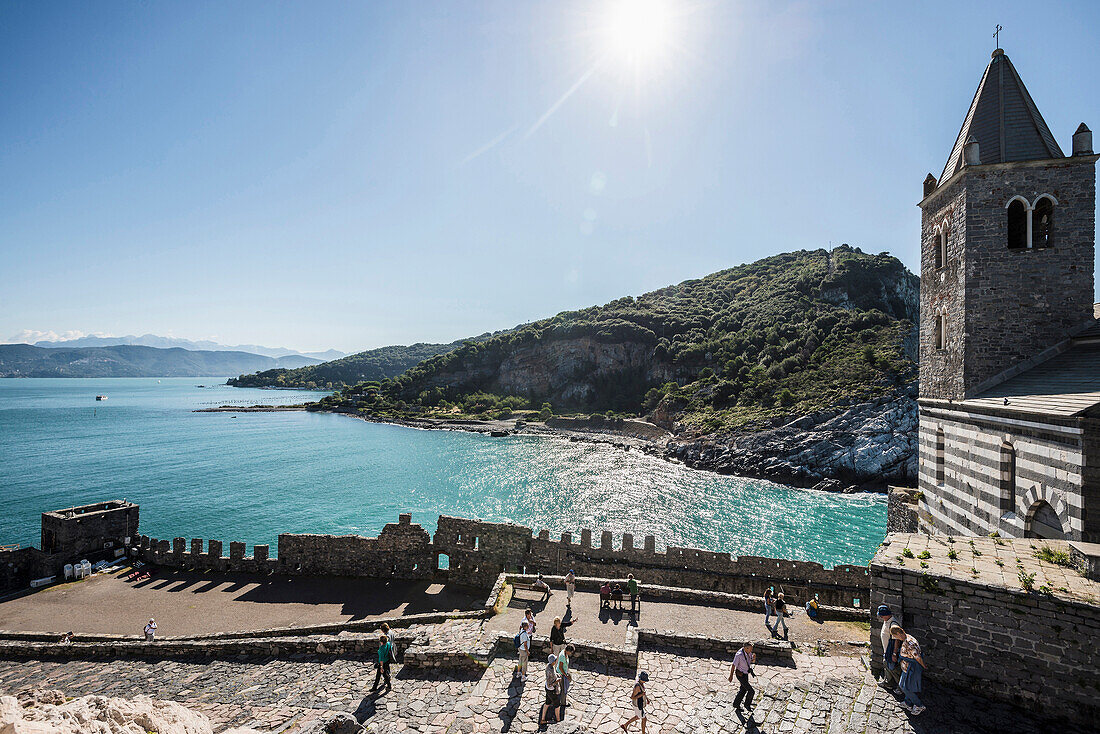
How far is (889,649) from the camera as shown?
795 centimetres

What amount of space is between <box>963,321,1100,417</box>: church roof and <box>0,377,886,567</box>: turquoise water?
23740 mm

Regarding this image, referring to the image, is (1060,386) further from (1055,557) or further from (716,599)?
(716,599)

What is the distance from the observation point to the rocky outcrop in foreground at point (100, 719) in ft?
21.5

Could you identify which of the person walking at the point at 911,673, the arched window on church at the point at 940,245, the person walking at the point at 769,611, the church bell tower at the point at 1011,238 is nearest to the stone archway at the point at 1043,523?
the church bell tower at the point at 1011,238

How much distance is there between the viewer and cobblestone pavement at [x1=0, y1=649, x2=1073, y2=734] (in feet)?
24.8

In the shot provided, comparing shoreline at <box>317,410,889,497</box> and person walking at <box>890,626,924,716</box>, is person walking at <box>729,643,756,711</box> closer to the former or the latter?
person walking at <box>890,626,924,716</box>

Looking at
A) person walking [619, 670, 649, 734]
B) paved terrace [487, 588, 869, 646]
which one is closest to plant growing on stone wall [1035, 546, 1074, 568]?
paved terrace [487, 588, 869, 646]

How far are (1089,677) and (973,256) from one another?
10.1 metres

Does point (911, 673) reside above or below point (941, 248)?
below

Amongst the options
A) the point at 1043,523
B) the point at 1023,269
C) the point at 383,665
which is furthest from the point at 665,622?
the point at 1023,269

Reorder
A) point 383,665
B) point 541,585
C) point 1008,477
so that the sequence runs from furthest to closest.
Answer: point 541,585 → point 1008,477 → point 383,665

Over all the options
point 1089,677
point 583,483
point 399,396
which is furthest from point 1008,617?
point 399,396

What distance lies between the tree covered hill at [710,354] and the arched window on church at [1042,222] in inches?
1798

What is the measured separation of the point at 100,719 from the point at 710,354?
91741mm
